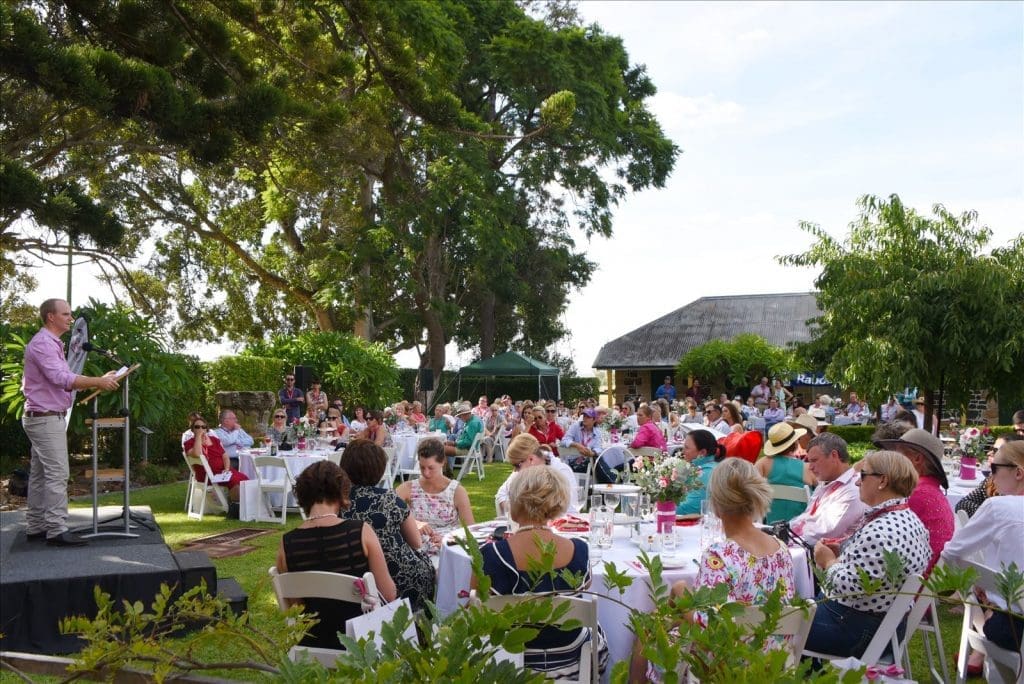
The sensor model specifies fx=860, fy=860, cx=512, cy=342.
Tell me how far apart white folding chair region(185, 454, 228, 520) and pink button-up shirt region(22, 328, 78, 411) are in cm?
402

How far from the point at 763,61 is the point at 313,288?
56.9 ft

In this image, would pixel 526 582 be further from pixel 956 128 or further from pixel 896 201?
pixel 896 201

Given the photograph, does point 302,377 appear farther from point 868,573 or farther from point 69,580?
point 868,573

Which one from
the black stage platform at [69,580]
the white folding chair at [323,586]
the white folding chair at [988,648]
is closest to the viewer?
the white folding chair at [323,586]

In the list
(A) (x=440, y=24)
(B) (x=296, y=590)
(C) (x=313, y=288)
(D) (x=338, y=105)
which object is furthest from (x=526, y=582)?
(C) (x=313, y=288)

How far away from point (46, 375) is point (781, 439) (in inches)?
206

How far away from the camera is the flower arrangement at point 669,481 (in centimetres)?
480

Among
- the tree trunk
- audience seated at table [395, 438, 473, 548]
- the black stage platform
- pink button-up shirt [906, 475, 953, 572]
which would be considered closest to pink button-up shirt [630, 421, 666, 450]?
audience seated at table [395, 438, 473, 548]

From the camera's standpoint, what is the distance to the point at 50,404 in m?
5.89

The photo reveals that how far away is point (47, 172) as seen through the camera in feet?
46.5

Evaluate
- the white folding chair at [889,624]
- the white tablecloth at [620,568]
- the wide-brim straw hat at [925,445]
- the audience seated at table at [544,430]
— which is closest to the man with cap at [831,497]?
the wide-brim straw hat at [925,445]

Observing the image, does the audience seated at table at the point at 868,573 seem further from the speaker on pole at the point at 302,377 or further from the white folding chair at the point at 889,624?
the speaker on pole at the point at 302,377

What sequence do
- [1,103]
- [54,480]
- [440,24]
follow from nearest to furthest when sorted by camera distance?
1. [54,480]
2. [1,103]
3. [440,24]

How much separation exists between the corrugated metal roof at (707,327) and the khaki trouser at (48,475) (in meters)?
28.9
